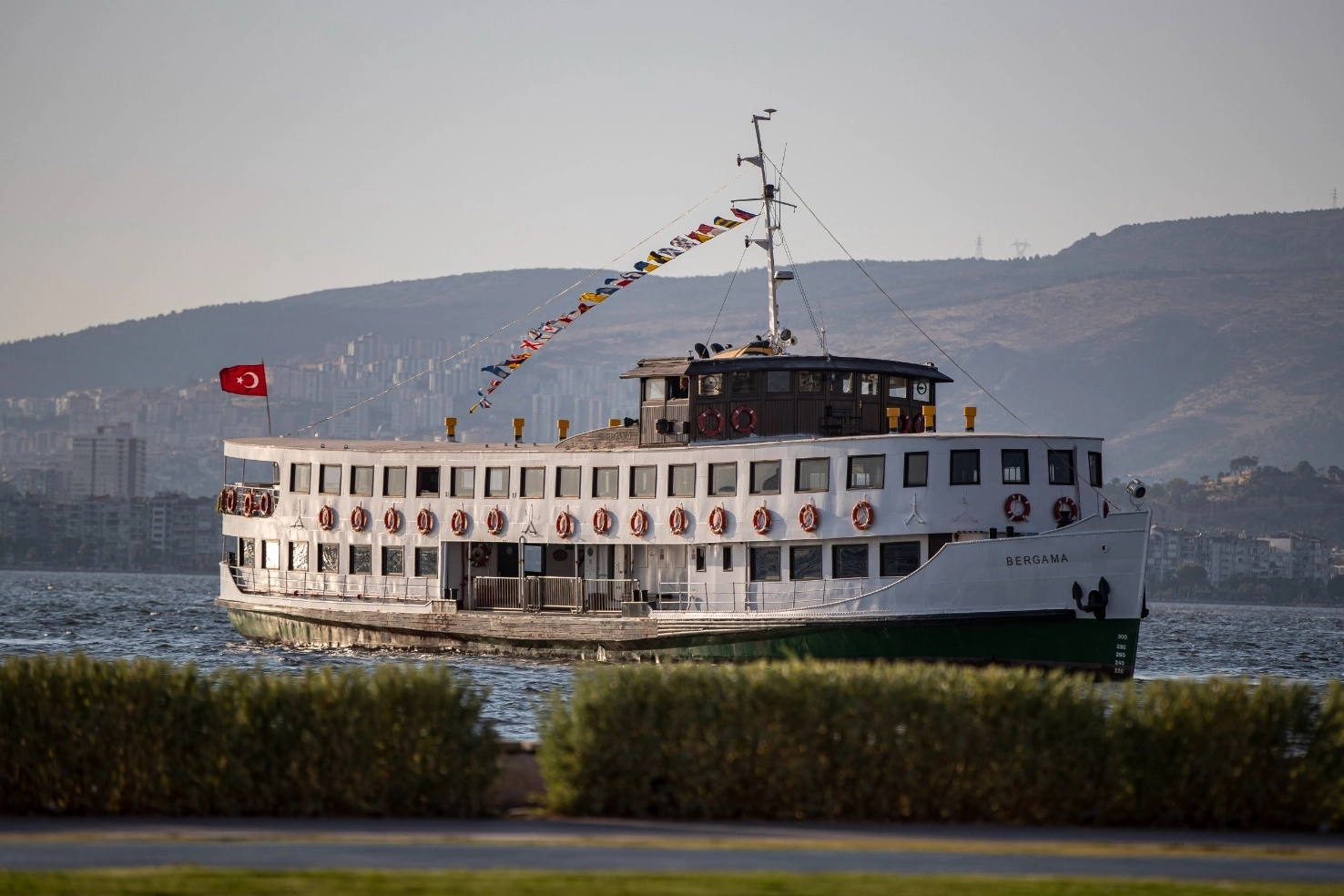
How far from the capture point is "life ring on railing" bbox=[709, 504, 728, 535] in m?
39.0

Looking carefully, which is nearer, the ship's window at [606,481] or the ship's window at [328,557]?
the ship's window at [606,481]

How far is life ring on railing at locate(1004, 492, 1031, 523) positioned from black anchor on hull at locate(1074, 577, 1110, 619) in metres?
2.07

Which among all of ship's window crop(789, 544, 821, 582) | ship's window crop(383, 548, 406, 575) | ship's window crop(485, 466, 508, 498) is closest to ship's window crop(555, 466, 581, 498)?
ship's window crop(485, 466, 508, 498)

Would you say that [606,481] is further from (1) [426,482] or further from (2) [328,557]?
(2) [328,557]

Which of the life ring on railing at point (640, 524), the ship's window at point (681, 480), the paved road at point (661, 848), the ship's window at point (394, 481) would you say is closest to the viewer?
the paved road at point (661, 848)

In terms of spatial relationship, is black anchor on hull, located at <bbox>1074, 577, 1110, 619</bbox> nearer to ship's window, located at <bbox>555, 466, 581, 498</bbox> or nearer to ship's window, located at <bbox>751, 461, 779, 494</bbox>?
ship's window, located at <bbox>751, 461, 779, 494</bbox>

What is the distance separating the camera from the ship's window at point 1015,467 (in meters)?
36.2

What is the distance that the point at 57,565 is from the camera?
198000 mm

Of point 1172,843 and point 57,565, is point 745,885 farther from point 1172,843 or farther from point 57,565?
point 57,565

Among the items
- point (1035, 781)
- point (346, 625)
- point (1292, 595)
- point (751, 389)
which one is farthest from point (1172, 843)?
point (1292, 595)

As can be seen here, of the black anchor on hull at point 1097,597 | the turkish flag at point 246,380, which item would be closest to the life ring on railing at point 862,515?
the black anchor on hull at point 1097,597

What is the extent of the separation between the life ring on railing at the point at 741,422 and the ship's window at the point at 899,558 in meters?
5.36

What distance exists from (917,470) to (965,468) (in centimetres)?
98

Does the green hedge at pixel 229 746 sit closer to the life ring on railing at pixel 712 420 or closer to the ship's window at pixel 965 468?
the ship's window at pixel 965 468
